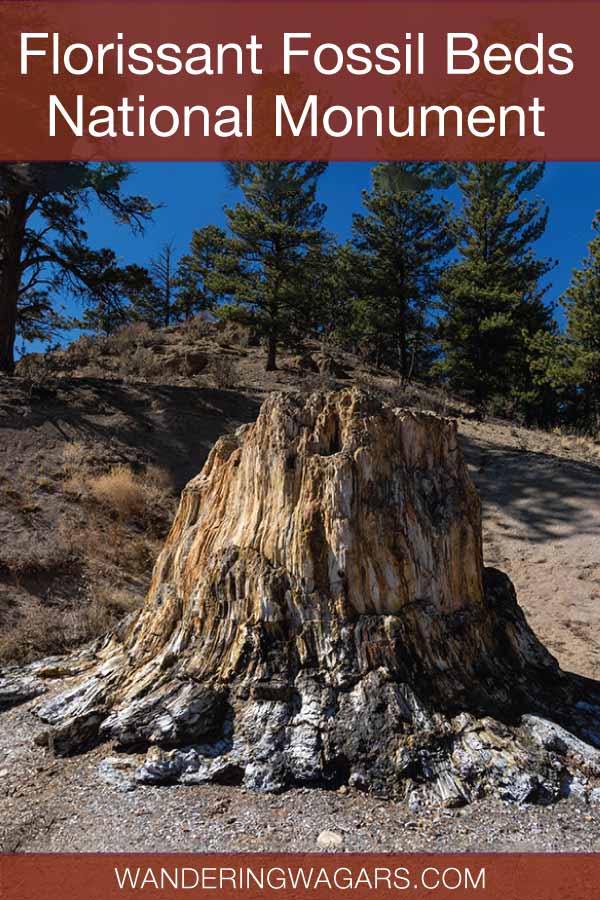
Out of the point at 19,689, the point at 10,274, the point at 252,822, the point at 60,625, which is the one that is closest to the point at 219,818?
the point at 252,822

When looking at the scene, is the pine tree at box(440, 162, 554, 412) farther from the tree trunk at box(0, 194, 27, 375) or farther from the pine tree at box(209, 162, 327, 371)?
the tree trunk at box(0, 194, 27, 375)

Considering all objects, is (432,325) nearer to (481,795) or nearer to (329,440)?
(329,440)

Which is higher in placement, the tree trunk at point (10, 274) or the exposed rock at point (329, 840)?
the tree trunk at point (10, 274)

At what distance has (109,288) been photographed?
17.6 m

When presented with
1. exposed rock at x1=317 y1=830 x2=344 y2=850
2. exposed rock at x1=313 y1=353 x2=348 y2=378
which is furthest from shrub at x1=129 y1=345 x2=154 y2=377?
exposed rock at x1=317 y1=830 x2=344 y2=850

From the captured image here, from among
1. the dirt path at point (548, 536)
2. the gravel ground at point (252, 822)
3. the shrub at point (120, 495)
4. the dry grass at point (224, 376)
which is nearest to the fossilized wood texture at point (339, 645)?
the gravel ground at point (252, 822)

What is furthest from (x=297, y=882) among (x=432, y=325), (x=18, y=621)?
(x=432, y=325)

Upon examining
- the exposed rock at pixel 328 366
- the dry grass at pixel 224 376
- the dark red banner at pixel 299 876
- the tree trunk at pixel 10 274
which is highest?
the tree trunk at pixel 10 274

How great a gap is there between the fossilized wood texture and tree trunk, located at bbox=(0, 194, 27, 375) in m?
13.5

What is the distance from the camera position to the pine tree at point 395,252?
25438mm

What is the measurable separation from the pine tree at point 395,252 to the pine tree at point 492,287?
3.91 feet

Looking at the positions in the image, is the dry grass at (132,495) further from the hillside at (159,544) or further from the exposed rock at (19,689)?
the exposed rock at (19,689)

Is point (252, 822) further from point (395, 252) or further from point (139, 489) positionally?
point (395, 252)

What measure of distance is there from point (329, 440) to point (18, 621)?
5070 mm
